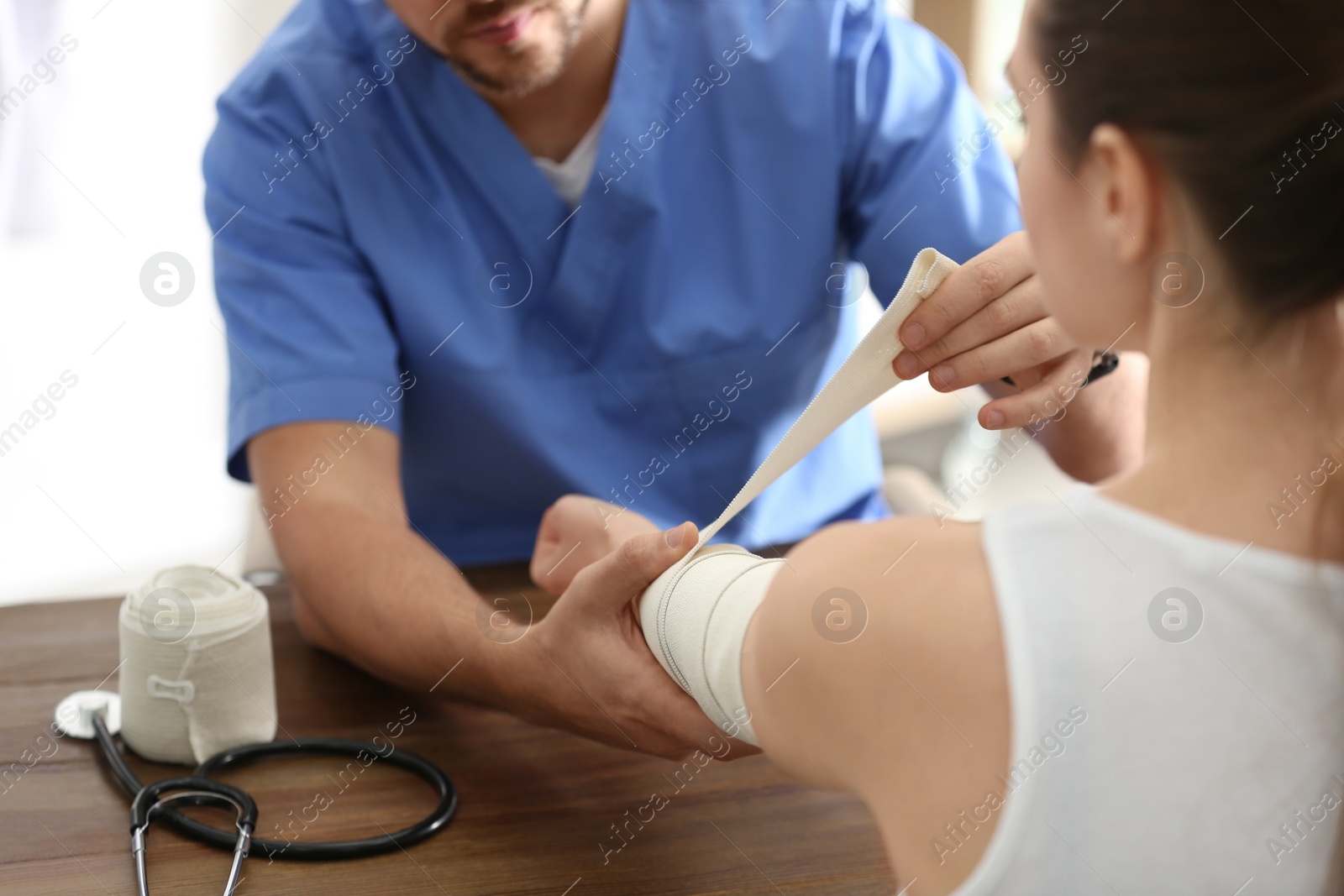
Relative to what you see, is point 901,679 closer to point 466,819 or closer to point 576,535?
point 466,819

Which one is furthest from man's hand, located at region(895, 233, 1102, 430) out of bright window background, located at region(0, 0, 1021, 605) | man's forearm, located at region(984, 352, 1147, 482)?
bright window background, located at region(0, 0, 1021, 605)

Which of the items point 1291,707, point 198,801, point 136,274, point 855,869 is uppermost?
point 136,274

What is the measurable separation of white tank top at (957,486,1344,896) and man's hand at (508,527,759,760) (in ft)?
0.91

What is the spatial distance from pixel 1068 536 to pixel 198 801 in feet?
1.78

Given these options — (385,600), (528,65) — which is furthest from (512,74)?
(385,600)

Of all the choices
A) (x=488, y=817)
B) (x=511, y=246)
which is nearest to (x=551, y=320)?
(x=511, y=246)

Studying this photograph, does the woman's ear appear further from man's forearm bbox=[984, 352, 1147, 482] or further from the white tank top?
man's forearm bbox=[984, 352, 1147, 482]

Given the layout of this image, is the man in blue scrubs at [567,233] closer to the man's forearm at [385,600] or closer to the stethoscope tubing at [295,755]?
the man's forearm at [385,600]

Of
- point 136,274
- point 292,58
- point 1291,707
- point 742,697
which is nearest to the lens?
point 1291,707

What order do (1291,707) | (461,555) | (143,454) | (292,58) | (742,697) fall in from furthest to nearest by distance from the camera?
(143,454), (461,555), (292,58), (742,697), (1291,707)

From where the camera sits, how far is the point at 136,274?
200 cm

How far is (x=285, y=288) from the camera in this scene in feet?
3.49

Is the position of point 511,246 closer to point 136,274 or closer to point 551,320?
point 551,320

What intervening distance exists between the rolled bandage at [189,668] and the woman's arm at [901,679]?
0.40 metres
